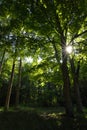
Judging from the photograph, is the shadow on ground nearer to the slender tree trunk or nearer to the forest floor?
the forest floor

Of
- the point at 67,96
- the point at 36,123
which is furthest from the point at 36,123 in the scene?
the point at 67,96

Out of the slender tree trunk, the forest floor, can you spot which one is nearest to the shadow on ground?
the forest floor

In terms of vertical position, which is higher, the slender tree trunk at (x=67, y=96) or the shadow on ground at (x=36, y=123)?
the slender tree trunk at (x=67, y=96)

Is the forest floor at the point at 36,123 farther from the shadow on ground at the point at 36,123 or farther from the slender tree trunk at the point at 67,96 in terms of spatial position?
the slender tree trunk at the point at 67,96

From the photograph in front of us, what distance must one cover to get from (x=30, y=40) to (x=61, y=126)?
207 inches

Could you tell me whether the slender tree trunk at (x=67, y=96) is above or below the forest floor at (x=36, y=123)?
above

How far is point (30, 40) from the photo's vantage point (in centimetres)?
1057

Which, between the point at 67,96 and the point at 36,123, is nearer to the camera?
the point at 36,123

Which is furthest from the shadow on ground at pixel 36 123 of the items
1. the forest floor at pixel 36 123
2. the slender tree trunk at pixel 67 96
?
the slender tree trunk at pixel 67 96

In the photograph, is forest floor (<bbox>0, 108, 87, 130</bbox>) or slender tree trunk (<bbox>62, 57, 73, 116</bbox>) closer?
forest floor (<bbox>0, 108, 87, 130</bbox>)

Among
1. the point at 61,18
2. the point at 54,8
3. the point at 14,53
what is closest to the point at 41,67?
the point at 14,53

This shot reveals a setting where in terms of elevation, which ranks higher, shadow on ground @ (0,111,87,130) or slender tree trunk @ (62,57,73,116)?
slender tree trunk @ (62,57,73,116)

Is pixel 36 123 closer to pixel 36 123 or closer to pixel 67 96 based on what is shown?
pixel 36 123

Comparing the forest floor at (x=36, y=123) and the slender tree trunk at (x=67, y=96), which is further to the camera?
the slender tree trunk at (x=67, y=96)
